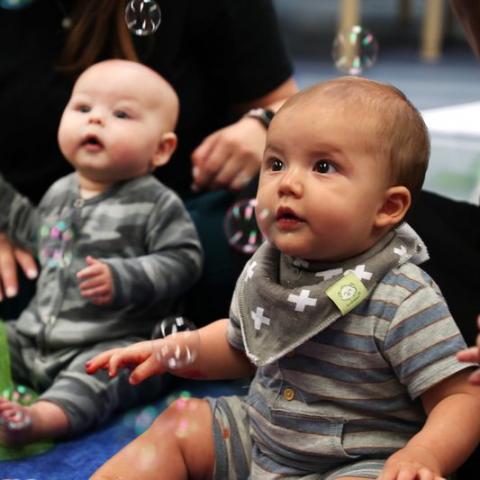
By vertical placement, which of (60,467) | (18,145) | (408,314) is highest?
(408,314)

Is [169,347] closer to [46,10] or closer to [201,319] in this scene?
[201,319]

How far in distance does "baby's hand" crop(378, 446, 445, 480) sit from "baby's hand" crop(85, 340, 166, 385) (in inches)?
7.9

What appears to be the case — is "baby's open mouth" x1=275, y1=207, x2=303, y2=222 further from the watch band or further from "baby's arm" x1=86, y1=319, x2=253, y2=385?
the watch band

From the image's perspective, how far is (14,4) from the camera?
3.58ft

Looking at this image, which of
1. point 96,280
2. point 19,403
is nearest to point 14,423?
point 19,403

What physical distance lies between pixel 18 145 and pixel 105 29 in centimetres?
19

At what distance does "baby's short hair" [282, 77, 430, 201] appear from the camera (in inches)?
28.4

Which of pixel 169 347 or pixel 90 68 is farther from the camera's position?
pixel 90 68

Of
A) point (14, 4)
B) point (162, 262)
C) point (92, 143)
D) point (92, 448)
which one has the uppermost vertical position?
point (14, 4)

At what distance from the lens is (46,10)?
1.18 metres

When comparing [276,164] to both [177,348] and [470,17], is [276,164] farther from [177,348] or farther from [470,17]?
[470,17]

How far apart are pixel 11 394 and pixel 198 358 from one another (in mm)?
254

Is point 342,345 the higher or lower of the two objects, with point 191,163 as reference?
higher

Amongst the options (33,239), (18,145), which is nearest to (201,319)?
(33,239)
